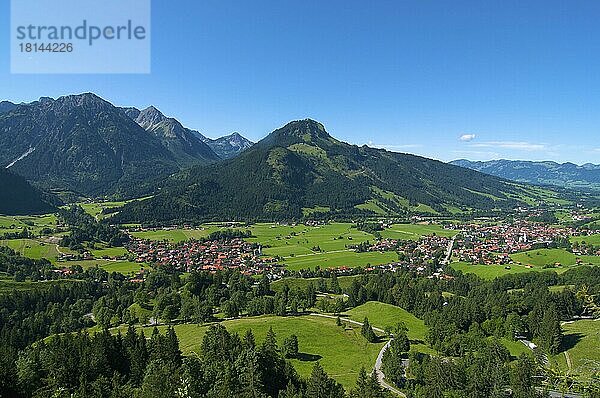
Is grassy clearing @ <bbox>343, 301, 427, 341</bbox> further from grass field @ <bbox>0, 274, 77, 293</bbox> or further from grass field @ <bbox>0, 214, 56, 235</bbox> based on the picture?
grass field @ <bbox>0, 214, 56, 235</bbox>

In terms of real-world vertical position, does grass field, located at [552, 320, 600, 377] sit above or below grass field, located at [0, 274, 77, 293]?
below

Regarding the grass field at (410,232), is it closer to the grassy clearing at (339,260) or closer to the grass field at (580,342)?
the grassy clearing at (339,260)

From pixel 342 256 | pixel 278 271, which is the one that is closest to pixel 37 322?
pixel 278 271

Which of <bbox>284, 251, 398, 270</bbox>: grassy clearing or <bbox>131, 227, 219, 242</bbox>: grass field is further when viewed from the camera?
<bbox>131, 227, 219, 242</bbox>: grass field

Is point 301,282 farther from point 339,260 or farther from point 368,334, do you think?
point 368,334

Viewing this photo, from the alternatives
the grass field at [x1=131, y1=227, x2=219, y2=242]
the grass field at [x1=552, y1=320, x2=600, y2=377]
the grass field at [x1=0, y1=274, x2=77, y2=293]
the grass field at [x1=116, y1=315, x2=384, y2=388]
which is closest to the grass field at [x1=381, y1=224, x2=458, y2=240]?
the grass field at [x1=131, y1=227, x2=219, y2=242]

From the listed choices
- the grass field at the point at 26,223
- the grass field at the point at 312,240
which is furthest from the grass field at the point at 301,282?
the grass field at the point at 26,223
